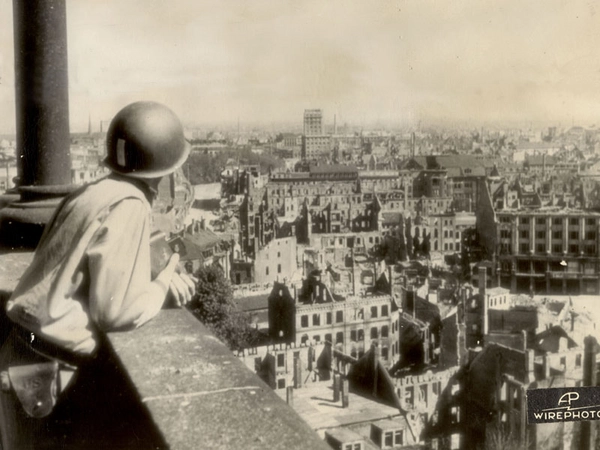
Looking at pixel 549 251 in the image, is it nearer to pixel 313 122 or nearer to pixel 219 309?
pixel 219 309

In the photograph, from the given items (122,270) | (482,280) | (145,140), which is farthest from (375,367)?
(122,270)

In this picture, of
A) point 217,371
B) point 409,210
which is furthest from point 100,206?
point 409,210

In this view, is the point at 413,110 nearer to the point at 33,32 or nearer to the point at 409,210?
the point at 33,32

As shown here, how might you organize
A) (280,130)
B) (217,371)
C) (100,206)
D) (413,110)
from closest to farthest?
1. (217,371)
2. (100,206)
3. (413,110)
4. (280,130)

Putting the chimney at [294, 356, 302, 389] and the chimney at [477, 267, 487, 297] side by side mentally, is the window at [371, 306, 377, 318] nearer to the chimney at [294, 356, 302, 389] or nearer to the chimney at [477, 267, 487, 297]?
the chimney at [477, 267, 487, 297]

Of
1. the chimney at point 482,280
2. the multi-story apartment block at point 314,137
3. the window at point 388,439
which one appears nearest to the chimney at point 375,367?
the window at point 388,439

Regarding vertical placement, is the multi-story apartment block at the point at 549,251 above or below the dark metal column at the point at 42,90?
below

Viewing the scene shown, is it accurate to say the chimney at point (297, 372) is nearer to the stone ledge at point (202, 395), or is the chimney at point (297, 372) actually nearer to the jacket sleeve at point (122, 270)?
the stone ledge at point (202, 395)
